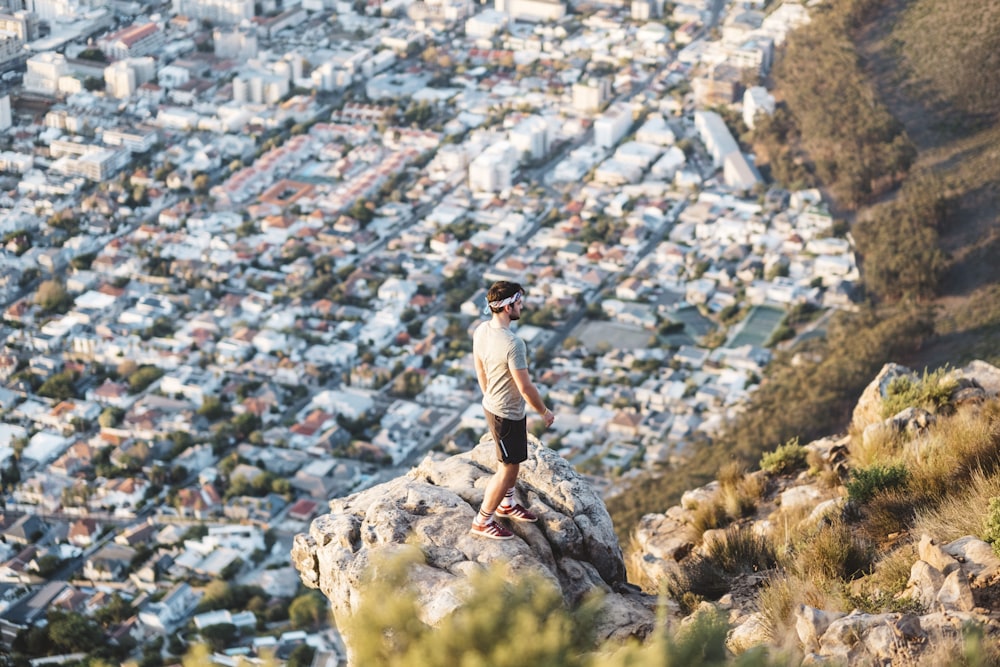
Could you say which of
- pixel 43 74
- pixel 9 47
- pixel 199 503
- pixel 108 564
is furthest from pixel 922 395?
pixel 43 74

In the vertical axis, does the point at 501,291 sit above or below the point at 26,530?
above

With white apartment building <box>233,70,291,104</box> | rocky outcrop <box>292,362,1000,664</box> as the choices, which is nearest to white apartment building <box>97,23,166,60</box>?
white apartment building <box>233,70,291,104</box>

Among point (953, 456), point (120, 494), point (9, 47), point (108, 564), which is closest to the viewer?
point (953, 456)

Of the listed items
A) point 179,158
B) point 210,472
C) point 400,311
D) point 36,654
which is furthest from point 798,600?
point 179,158

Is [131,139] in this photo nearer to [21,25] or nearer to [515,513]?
[21,25]

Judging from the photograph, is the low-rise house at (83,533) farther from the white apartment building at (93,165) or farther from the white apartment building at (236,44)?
the white apartment building at (236,44)

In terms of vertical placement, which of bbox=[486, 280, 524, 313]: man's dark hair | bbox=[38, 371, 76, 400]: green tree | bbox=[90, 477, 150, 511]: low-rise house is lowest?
bbox=[38, 371, 76, 400]: green tree

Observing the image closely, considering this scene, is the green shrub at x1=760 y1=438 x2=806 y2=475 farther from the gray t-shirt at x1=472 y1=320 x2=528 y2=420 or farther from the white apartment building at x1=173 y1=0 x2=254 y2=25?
the white apartment building at x1=173 y1=0 x2=254 y2=25
